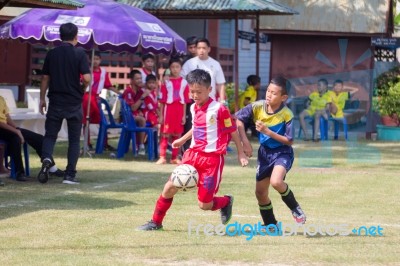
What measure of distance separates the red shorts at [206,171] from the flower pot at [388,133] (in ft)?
58.7

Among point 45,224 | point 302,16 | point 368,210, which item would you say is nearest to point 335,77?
point 302,16

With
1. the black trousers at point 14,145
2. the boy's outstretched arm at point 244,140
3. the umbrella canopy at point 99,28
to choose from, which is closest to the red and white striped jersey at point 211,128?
the boy's outstretched arm at point 244,140

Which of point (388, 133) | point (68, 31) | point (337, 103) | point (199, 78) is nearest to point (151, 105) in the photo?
point (68, 31)

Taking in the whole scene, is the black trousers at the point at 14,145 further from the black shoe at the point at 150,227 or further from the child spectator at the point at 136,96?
the black shoe at the point at 150,227

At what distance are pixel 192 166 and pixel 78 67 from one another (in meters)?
5.06

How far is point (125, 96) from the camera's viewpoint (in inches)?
771

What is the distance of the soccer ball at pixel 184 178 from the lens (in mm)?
9953

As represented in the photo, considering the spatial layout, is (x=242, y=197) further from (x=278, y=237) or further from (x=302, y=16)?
(x=302, y=16)

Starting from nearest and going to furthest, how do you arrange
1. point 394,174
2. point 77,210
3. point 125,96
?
point 77,210 → point 394,174 → point 125,96

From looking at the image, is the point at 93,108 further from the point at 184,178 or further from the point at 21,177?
the point at 184,178

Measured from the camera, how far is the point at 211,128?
10.4 metres

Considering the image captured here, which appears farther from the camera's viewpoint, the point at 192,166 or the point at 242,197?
the point at 242,197

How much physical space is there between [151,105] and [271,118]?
9.24 metres

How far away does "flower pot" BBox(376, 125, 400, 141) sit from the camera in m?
27.6
